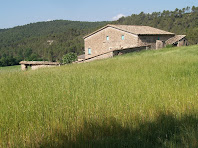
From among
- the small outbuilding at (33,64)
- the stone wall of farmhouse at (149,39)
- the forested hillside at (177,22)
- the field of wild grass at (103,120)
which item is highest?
the forested hillside at (177,22)

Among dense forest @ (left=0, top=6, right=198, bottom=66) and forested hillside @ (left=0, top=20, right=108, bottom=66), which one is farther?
forested hillside @ (left=0, top=20, right=108, bottom=66)

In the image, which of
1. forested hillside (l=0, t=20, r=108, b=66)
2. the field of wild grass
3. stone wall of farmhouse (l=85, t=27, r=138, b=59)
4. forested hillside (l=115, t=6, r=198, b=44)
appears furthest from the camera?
forested hillside (l=0, t=20, r=108, b=66)

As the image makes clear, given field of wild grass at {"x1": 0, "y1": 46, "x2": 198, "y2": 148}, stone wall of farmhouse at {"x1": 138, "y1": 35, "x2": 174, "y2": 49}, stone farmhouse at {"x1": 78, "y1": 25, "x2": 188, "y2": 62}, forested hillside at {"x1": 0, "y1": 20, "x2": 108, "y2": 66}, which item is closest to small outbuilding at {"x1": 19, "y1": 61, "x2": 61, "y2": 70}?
stone farmhouse at {"x1": 78, "y1": 25, "x2": 188, "y2": 62}

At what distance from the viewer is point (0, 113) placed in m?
3.70

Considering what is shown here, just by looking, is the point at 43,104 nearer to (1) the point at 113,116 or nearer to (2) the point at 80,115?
(2) the point at 80,115

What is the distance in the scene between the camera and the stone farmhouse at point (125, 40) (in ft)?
91.8

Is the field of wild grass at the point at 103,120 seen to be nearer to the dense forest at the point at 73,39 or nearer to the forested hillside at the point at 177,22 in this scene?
the dense forest at the point at 73,39

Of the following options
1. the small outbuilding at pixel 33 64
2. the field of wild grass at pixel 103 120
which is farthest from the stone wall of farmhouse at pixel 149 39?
the field of wild grass at pixel 103 120

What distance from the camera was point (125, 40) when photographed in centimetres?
2969

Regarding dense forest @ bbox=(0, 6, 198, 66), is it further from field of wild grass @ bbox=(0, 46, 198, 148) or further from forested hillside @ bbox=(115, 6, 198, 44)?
field of wild grass @ bbox=(0, 46, 198, 148)

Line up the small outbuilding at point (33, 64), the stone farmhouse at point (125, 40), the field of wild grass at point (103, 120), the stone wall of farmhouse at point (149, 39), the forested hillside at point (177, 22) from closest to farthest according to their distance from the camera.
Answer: the field of wild grass at point (103, 120) → the small outbuilding at point (33, 64) → the stone farmhouse at point (125, 40) → the stone wall of farmhouse at point (149, 39) → the forested hillside at point (177, 22)

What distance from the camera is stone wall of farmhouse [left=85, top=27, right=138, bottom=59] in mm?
29138

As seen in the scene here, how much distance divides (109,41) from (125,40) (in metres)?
3.33

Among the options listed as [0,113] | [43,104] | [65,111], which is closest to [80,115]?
[65,111]
